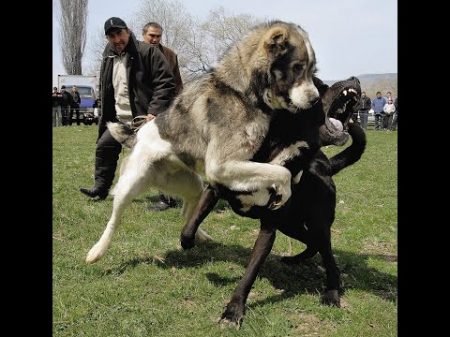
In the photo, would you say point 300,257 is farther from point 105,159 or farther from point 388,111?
point 388,111

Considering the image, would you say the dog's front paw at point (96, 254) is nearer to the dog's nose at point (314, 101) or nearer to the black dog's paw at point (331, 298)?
the black dog's paw at point (331, 298)

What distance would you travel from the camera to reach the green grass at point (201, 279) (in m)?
3.42

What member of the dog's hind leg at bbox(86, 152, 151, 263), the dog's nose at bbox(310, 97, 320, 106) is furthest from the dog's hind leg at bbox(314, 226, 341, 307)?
the dog's hind leg at bbox(86, 152, 151, 263)

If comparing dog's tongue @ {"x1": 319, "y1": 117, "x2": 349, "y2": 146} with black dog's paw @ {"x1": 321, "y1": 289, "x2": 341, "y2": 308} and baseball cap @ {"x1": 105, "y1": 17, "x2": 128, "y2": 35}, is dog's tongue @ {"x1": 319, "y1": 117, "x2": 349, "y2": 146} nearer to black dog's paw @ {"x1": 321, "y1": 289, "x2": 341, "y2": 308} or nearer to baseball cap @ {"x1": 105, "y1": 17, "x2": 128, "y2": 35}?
black dog's paw @ {"x1": 321, "y1": 289, "x2": 341, "y2": 308}

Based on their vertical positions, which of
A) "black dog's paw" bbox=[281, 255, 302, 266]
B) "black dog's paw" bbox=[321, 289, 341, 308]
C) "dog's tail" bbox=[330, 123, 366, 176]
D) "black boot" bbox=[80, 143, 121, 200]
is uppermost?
"dog's tail" bbox=[330, 123, 366, 176]

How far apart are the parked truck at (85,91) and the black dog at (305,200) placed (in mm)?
21909

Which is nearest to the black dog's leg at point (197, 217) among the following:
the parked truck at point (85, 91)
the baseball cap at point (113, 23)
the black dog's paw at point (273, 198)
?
the black dog's paw at point (273, 198)

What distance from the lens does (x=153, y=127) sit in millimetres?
4426

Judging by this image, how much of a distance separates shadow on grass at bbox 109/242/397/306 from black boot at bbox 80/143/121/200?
2216mm

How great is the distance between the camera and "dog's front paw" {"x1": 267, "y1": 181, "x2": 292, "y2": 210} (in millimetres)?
3602

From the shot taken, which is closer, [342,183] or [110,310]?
[110,310]
